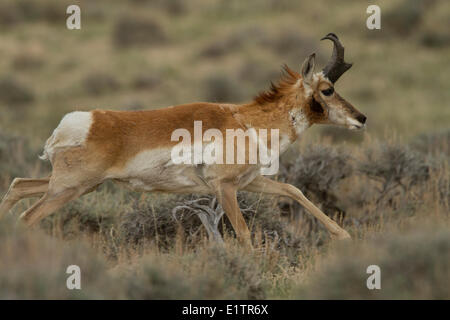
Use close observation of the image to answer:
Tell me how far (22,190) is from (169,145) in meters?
1.58

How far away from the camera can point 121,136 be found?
7.31 meters

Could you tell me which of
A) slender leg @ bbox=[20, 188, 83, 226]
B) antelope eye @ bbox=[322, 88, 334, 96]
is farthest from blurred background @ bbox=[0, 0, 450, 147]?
slender leg @ bbox=[20, 188, 83, 226]

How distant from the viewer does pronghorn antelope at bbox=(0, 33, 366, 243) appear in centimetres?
722

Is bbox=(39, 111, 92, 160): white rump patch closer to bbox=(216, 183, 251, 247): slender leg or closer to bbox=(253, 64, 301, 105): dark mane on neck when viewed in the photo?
bbox=(216, 183, 251, 247): slender leg

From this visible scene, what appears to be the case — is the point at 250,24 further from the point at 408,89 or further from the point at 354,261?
the point at 354,261

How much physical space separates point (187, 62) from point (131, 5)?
11.7 m

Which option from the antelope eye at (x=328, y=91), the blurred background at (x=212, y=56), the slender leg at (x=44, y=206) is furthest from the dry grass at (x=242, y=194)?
the antelope eye at (x=328, y=91)

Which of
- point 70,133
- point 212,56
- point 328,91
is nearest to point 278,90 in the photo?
point 328,91

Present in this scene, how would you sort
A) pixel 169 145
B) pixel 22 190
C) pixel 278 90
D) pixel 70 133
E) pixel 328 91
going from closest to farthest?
pixel 70 133 → pixel 169 145 → pixel 22 190 → pixel 328 91 → pixel 278 90

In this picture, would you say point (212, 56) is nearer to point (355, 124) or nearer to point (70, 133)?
point (355, 124)

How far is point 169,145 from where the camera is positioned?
24.3 ft

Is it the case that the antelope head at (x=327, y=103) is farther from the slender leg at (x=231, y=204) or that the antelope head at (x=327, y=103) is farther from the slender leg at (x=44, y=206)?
the slender leg at (x=44, y=206)

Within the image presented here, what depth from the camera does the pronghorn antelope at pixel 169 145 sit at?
23.7 feet

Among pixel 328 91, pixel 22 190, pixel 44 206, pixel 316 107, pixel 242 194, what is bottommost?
pixel 44 206
